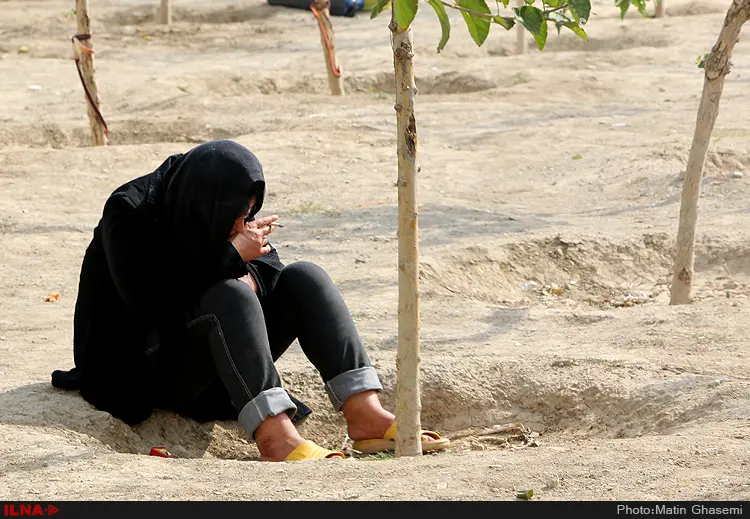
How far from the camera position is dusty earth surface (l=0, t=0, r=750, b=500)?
3035 millimetres

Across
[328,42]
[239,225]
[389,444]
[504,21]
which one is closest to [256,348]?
[239,225]

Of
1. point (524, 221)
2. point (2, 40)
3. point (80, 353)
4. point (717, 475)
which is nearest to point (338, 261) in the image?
point (524, 221)

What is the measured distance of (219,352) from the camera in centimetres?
333

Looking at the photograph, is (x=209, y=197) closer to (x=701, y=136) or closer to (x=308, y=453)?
(x=308, y=453)

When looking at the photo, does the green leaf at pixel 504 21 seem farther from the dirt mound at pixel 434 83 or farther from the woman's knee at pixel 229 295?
the dirt mound at pixel 434 83

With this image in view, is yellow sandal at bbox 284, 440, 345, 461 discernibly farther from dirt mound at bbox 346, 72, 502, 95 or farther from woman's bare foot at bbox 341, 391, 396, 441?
dirt mound at bbox 346, 72, 502, 95

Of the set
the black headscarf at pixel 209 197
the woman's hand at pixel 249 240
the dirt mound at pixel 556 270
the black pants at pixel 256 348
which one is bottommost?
the dirt mound at pixel 556 270

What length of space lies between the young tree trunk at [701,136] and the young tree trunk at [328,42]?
237 inches

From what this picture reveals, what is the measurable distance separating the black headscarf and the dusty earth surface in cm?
64

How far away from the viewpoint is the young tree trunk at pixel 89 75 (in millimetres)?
7996

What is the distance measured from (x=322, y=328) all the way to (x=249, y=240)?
1.21ft

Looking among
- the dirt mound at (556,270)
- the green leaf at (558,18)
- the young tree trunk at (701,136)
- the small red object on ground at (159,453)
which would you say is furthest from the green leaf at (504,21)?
the dirt mound at (556,270)

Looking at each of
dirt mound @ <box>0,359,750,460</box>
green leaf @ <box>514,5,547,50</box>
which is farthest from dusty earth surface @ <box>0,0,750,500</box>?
green leaf @ <box>514,5,547,50</box>
